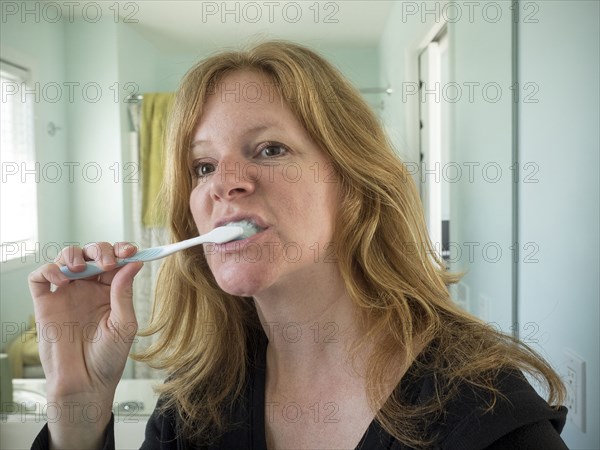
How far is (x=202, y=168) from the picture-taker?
0.83 metres

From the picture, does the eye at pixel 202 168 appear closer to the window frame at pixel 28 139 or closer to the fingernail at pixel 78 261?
the fingernail at pixel 78 261

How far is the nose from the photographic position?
0.74 meters

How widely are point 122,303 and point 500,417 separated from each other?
539 millimetres

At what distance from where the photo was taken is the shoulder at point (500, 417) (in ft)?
2.03

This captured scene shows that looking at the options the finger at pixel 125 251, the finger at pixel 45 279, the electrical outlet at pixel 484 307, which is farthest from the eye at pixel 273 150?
the electrical outlet at pixel 484 307

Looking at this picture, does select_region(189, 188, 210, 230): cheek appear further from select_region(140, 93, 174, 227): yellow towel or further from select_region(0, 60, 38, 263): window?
select_region(0, 60, 38, 263): window

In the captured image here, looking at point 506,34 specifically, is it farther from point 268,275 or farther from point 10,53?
point 10,53

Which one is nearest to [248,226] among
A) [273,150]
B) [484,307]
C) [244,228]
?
[244,228]

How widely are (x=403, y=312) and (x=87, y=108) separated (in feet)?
2.79

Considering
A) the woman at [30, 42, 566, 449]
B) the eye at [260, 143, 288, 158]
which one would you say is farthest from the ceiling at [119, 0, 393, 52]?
the eye at [260, 143, 288, 158]

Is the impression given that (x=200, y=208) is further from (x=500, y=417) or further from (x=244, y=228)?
(x=500, y=417)

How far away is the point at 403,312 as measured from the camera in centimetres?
79

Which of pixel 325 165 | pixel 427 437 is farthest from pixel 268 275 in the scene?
pixel 427 437

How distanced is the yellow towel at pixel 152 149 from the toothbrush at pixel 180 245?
0.38 m
